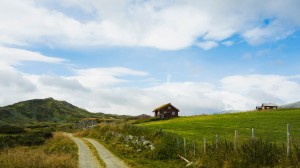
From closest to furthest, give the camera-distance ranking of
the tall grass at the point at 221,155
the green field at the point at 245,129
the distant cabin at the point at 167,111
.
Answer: the tall grass at the point at 221,155 < the green field at the point at 245,129 < the distant cabin at the point at 167,111

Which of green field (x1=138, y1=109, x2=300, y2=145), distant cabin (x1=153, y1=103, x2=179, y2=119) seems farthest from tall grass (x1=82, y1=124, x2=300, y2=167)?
distant cabin (x1=153, y1=103, x2=179, y2=119)

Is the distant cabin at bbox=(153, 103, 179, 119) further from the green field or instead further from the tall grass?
the tall grass

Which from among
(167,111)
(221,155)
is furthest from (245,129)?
(167,111)

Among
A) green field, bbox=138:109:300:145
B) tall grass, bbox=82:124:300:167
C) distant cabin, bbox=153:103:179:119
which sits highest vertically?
distant cabin, bbox=153:103:179:119

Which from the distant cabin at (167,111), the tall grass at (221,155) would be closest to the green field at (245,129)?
the tall grass at (221,155)

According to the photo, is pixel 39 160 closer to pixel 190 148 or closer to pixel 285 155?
pixel 190 148

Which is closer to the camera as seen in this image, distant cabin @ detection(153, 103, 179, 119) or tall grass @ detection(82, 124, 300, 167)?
tall grass @ detection(82, 124, 300, 167)

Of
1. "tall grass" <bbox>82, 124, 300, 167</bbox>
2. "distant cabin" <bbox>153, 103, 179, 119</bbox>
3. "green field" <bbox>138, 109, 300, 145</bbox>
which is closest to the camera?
"tall grass" <bbox>82, 124, 300, 167</bbox>

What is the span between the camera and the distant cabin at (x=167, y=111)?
382ft

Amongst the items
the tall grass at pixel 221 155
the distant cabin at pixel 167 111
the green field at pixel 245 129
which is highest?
the distant cabin at pixel 167 111

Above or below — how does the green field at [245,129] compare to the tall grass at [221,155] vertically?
above

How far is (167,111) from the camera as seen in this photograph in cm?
11719

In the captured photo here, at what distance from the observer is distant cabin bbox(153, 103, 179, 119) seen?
382ft

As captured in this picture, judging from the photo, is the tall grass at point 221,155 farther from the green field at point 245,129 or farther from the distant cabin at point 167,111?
the distant cabin at point 167,111
